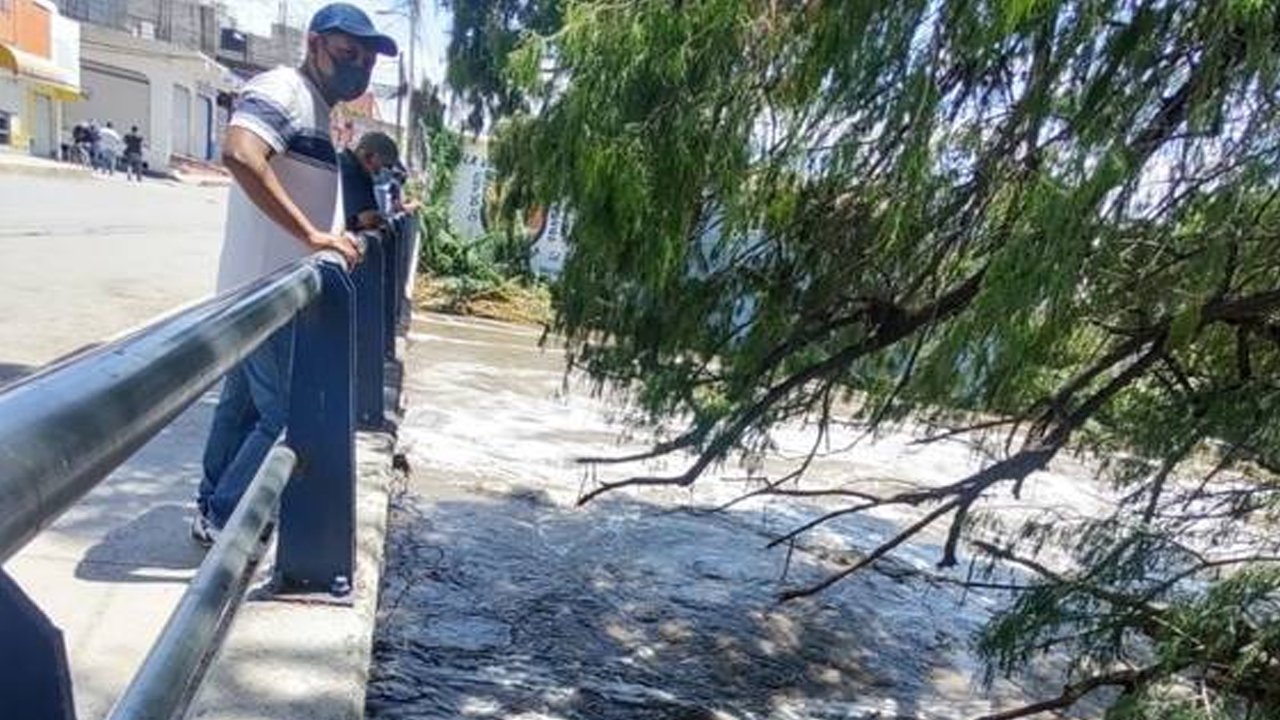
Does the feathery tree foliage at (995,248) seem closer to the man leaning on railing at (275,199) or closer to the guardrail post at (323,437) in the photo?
the man leaning on railing at (275,199)

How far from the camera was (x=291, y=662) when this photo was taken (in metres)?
1.99

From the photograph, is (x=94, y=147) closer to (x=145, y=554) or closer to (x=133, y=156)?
(x=133, y=156)

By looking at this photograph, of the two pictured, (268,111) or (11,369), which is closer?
(268,111)

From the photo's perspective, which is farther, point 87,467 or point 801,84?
point 801,84

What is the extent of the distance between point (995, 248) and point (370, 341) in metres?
2.34

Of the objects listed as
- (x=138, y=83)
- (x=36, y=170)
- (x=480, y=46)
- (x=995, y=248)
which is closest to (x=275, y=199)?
(x=995, y=248)

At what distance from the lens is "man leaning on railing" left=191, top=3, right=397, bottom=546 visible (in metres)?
2.75

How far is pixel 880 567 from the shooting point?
5.57 meters

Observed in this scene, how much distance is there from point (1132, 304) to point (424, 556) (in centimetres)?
320

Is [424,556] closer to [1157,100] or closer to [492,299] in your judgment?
[1157,100]

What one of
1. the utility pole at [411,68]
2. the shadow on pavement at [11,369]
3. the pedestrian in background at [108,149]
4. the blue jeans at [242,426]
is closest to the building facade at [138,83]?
the pedestrian in background at [108,149]

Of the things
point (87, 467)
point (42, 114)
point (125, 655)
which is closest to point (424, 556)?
point (125, 655)

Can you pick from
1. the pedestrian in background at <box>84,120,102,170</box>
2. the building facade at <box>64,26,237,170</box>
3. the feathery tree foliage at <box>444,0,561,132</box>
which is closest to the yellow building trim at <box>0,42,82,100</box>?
the pedestrian in background at <box>84,120,102,170</box>

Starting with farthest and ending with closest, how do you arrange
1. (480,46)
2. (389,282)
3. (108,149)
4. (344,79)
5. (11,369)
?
1. (108,149)
2. (480,46)
3. (389,282)
4. (11,369)
5. (344,79)
